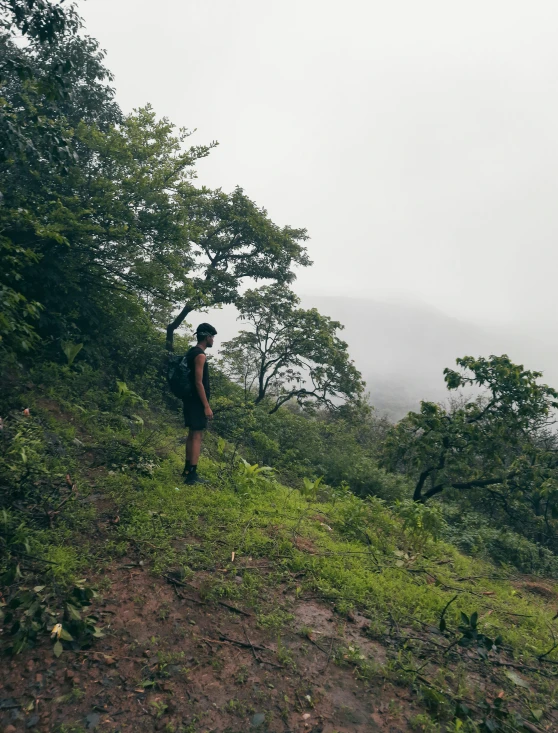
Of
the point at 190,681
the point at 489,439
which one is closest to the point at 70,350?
the point at 190,681

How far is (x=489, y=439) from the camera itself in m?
9.85

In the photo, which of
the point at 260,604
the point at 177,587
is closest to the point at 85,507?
the point at 177,587

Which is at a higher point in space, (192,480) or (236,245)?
(236,245)

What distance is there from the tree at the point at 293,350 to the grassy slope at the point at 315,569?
12.7 metres

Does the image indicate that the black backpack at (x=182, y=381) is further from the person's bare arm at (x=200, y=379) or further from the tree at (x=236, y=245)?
the tree at (x=236, y=245)

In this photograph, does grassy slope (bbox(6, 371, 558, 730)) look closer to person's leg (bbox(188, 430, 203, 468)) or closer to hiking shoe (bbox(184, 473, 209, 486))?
hiking shoe (bbox(184, 473, 209, 486))

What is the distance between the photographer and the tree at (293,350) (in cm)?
1903

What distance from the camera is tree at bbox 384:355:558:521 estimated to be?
948 centimetres

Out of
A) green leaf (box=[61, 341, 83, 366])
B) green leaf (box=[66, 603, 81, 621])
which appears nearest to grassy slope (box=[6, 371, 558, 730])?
green leaf (box=[66, 603, 81, 621])

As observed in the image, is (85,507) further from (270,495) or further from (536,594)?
(536,594)

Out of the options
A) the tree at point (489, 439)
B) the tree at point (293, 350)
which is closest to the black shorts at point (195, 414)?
the tree at point (489, 439)

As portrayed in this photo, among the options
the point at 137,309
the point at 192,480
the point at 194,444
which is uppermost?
the point at 137,309

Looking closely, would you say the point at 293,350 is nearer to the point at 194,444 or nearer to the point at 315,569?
the point at 194,444

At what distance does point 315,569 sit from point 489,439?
736 cm
